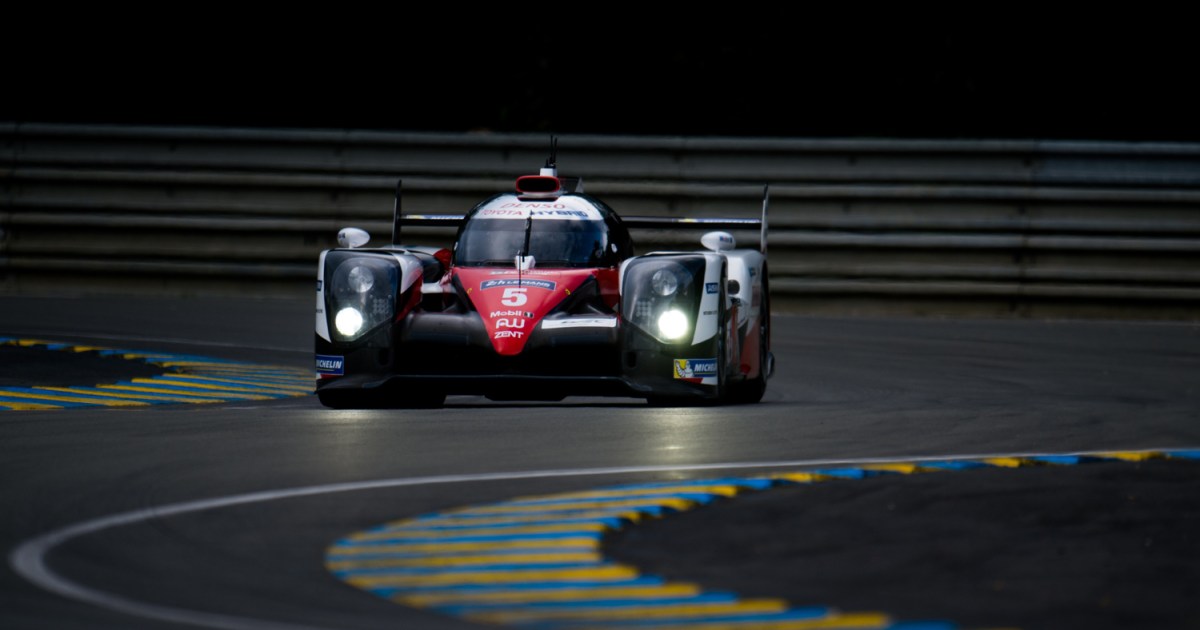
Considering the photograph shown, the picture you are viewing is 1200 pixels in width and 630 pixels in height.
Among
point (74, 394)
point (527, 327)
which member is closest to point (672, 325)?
point (527, 327)

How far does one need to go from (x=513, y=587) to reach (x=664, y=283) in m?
4.99

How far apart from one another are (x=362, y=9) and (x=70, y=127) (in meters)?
4.08

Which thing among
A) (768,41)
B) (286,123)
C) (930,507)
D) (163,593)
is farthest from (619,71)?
(163,593)

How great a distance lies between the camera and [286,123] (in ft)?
72.9

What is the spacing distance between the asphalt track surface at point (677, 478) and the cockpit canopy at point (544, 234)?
2.56 ft

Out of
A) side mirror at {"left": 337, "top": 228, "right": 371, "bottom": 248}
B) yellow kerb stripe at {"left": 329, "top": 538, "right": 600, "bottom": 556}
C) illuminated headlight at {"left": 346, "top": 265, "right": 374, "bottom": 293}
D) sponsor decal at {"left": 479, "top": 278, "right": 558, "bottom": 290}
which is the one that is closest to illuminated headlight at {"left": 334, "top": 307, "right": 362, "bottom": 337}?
illuminated headlight at {"left": 346, "top": 265, "right": 374, "bottom": 293}

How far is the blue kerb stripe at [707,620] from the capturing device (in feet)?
16.3

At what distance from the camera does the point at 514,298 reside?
33.7 feet

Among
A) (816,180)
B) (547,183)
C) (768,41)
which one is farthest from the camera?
(768,41)

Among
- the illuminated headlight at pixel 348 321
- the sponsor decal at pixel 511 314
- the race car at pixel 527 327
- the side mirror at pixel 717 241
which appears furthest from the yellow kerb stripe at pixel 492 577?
the side mirror at pixel 717 241

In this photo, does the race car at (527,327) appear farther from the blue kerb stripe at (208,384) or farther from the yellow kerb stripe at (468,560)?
the yellow kerb stripe at (468,560)

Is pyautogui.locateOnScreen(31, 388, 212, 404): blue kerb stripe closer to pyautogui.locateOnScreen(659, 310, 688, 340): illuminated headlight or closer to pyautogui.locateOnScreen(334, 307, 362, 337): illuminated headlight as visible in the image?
pyautogui.locateOnScreen(334, 307, 362, 337): illuminated headlight

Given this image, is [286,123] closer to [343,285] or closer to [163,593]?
[343,285]

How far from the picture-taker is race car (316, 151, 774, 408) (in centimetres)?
1012
